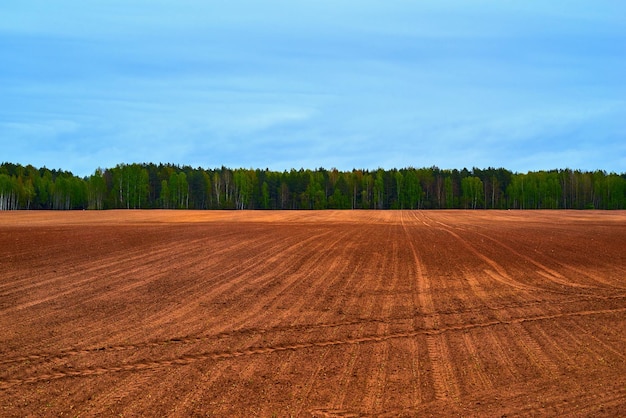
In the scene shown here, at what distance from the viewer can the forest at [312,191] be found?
12438cm

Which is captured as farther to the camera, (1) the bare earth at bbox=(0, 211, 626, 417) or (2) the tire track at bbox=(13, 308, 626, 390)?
(2) the tire track at bbox=(13, 308, 626, 390)

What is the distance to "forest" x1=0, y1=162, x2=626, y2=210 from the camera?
124 metres

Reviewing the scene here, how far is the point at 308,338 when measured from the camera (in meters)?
9.35

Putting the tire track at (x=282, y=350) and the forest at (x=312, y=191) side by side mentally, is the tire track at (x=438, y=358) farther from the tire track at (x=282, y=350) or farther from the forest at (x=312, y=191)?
the forest at (x=312, y=191)

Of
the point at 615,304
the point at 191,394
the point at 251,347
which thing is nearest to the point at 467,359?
the point at 251,347

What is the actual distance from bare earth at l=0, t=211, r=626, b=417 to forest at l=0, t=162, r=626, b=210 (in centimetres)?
10940

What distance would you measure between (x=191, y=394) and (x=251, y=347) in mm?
2058

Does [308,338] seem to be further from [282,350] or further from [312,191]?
[312,191]

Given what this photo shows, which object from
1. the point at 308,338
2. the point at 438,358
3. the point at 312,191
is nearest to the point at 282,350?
the point at 308,338

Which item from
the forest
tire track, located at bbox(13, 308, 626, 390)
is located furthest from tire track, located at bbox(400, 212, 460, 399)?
the forest

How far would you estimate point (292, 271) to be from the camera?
1666 cm

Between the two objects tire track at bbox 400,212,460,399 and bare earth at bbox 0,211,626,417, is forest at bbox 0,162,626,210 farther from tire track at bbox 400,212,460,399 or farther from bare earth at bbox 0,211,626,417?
tire track at bbox 400,212,460,399

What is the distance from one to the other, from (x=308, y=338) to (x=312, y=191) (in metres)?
127

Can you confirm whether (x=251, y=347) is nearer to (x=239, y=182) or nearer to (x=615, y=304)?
(x=615, y=304)
